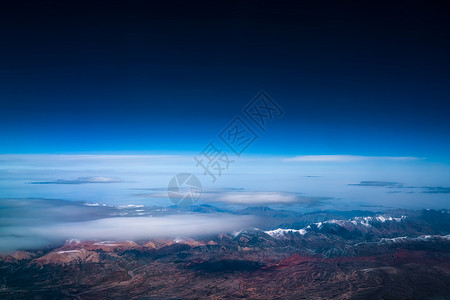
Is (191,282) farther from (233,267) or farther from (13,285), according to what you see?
(13,285)

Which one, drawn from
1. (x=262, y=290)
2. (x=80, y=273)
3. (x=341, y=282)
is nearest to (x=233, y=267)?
(x=262, y=290)

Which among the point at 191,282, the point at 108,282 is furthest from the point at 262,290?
the point at 108,282

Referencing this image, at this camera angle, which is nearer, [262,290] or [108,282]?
[262,290]

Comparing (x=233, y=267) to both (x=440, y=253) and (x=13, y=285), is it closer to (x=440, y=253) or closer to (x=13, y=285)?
(x=13, y=285)

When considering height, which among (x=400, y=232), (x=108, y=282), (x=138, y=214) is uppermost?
(x=138, y=214)

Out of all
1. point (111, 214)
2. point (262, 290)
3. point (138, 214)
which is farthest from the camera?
point (138, 214)

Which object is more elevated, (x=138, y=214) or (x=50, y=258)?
(x=138, y=214)

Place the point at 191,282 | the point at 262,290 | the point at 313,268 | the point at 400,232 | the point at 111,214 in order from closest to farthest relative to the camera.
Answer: the point at 262,290 < the point at 191,282 < the point at 313,268 < the point at 111,214 < the point at 400,232
